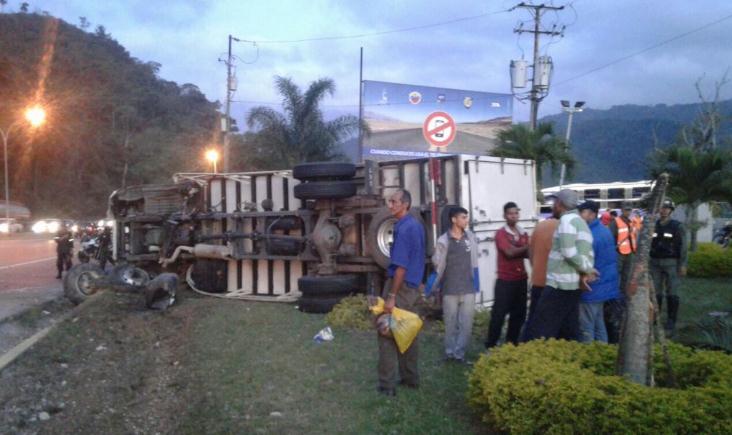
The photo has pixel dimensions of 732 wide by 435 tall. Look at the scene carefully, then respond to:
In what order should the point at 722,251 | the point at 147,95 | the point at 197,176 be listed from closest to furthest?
the point at 197,176
the point at 722,251
the point at 147,95

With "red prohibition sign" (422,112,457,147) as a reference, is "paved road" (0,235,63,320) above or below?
below

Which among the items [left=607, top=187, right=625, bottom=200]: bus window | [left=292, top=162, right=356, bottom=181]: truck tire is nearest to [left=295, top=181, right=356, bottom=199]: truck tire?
[left=292, top=162, right=356, bottom=181]: truck tire

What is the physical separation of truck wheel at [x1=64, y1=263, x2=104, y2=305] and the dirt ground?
4.51 feet

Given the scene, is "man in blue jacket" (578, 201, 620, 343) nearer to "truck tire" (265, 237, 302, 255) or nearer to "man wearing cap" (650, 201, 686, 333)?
"man wearing cap" (650, 201, 686, 333)

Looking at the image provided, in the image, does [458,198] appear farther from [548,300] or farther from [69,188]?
[69,188]

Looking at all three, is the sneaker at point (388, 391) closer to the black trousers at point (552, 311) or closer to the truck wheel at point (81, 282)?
the black trousers at point (552, 311)

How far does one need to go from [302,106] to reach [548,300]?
23.7m

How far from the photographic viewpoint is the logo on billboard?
28.7 meters

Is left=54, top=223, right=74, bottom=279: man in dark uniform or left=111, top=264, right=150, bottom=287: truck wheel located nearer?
left=111, top=264, right=150, bottom=287: truck wheel

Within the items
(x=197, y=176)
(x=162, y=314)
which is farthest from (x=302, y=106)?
(x=162, y=314)

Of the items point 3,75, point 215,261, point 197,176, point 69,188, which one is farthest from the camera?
point 69,188

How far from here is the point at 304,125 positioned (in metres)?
28.7

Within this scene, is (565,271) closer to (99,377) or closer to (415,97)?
(99,377)

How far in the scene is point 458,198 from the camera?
32.4 feet
